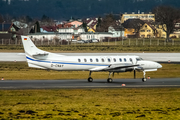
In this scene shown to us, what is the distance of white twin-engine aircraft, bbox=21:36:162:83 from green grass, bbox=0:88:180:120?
5293 millimetres

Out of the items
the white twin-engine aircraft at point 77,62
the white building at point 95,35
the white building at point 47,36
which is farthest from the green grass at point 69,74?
the white building at point 95,35

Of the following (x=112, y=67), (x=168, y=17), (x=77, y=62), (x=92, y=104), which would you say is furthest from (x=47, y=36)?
(x=92, y=104)

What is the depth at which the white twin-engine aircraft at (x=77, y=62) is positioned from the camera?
1361 inches

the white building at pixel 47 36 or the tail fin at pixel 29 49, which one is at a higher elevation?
the white building at pixel 47 36

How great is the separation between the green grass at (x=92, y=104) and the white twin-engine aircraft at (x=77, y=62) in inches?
208

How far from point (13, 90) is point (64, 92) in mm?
4449

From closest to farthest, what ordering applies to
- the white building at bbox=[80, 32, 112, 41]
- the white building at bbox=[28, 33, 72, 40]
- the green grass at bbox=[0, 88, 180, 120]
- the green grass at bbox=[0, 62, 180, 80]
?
1. the green grass at bbox=[0, 88, 180, 120]
2. the green grass at bbox=[0, 62, 180, 80]
3. the white building at bbox=[28, 33, 72, 40]
4. the white building at bbox=[80, 32, 112, 41]

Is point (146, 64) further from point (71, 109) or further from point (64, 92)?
point (71, 109)

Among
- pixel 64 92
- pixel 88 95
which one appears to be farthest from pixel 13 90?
pixel 88 95

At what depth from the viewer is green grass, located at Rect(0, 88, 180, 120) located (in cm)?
2028

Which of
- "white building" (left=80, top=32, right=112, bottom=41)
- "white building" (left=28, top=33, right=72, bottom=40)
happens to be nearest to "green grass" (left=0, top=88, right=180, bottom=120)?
"white building" (left=28, top=33, right=72, bottom=40)

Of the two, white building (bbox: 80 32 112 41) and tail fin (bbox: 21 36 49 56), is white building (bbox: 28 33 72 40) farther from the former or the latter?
tail fin (bbox: 21 36 49 56)

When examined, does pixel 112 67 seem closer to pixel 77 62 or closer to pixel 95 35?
pixel 77 62

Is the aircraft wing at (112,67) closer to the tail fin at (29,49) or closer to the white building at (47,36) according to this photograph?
the tail fin at (29,49)
